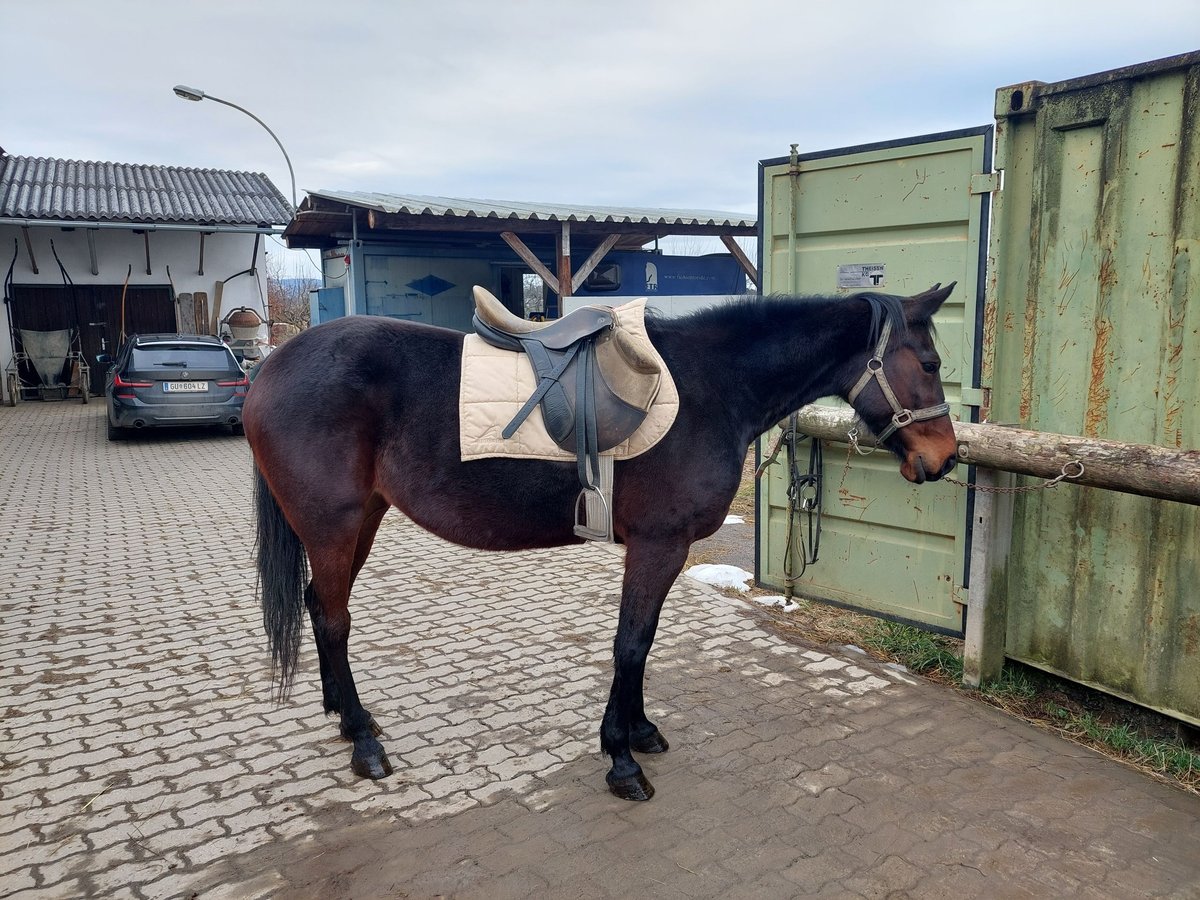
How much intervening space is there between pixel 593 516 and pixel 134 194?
60.7 feet

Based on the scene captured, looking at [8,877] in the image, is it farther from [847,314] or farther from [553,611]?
[847,314]

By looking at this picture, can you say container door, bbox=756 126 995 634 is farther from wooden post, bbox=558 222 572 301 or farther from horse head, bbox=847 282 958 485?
wooden post, bbox=558 222 572 301

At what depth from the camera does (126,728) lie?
361cm

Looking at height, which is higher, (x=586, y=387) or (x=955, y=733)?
(x=586, y=387)

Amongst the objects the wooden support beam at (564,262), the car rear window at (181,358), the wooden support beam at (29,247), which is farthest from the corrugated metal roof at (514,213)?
the wooden support beam at (29,247)

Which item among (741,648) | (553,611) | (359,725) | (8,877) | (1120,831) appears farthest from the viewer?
(553,611)

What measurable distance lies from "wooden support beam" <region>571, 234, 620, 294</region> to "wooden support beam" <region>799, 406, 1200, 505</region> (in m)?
10.2

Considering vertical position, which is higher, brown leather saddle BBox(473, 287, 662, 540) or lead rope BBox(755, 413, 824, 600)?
brown leather saddle BBox(473, 287, 662, 540)

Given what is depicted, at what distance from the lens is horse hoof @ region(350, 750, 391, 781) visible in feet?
10.6

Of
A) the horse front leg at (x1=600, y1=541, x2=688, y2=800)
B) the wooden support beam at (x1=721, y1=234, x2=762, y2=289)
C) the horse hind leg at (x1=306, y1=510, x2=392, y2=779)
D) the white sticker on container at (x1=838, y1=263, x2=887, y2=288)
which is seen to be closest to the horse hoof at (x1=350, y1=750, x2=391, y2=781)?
the horse hind leg at (x1=306, y1=510, x2=392, y2=779)

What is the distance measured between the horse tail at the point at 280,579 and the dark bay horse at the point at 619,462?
23 cm

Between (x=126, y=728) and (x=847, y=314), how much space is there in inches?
137

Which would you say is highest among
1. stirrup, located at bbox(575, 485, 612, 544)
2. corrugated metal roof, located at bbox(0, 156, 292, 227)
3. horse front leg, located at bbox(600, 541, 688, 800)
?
corrugated metal roof, located at bbox(0, 156, 292, 227)

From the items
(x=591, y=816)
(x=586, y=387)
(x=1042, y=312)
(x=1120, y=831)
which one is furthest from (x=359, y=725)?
(x=1042, y=312)
